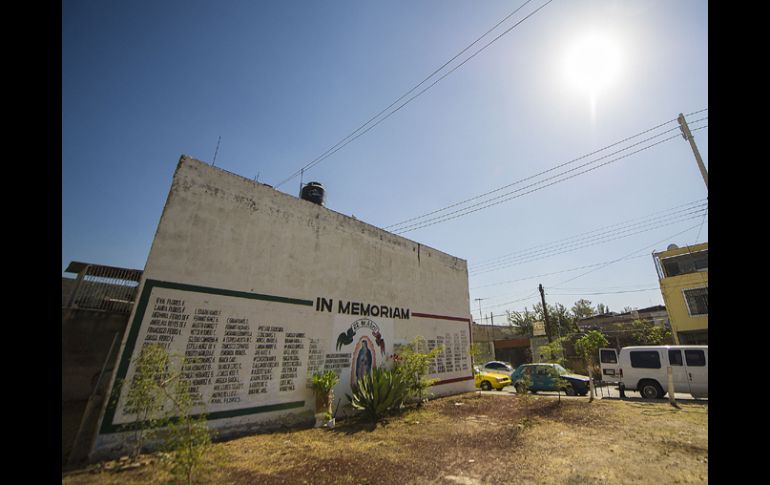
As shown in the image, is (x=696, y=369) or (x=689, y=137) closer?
(x=689, y=137)

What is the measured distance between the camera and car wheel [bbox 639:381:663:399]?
12180 mm

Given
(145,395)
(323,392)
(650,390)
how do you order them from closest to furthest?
(145,395) < (323,392) < (650,390)

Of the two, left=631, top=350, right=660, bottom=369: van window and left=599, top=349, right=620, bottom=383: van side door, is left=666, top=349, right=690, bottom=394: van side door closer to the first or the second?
left=631, top=350, right=660, bottom=369: van window

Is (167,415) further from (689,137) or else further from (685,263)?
(685,263)

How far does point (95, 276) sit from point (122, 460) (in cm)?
714

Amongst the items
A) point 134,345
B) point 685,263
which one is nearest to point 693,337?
point 685,263

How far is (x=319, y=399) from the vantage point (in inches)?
325

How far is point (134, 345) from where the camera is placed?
5984 mm

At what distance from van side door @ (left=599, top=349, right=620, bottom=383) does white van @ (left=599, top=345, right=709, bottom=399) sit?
2417mm

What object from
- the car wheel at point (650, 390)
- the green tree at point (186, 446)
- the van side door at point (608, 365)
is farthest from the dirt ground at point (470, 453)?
the van side door at point (608, 365)

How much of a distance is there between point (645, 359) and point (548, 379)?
382cm

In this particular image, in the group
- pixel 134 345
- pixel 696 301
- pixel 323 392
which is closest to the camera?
pixel 134 345

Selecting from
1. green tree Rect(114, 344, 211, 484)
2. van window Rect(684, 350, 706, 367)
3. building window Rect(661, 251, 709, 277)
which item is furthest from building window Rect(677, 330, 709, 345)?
green tree Rect(114, 344, 211, 484)
